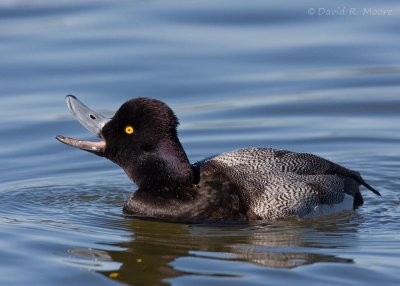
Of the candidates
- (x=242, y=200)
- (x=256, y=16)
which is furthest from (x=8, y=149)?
(x=256, y=16)

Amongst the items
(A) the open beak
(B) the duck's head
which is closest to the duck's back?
(B) the duck's head

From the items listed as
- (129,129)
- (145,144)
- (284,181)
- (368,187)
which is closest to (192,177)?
(145,144)

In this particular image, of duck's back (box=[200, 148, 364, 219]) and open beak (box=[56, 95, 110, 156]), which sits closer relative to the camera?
duck's back (box=[200, 148, 364, 219])

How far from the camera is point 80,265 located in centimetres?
1020

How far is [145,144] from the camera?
468 inches

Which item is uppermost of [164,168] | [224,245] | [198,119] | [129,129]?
[198,119]

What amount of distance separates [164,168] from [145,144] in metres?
0.32

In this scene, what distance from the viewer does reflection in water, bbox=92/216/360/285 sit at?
33.6 ft

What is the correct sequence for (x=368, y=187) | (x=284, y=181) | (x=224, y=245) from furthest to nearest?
(x=368, y=187), (x=284, y=181), (x=224, y=245)

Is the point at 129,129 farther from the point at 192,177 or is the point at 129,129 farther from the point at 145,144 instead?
the point at 192,177

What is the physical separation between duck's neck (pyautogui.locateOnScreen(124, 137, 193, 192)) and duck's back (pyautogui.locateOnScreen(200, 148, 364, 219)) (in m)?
0.28

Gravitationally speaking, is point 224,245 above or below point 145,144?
below

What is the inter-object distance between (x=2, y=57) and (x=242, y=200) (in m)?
6.98

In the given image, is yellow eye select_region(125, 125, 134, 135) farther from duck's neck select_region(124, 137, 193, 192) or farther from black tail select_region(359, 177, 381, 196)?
black tail select_region(359, 177, 381, 196)
